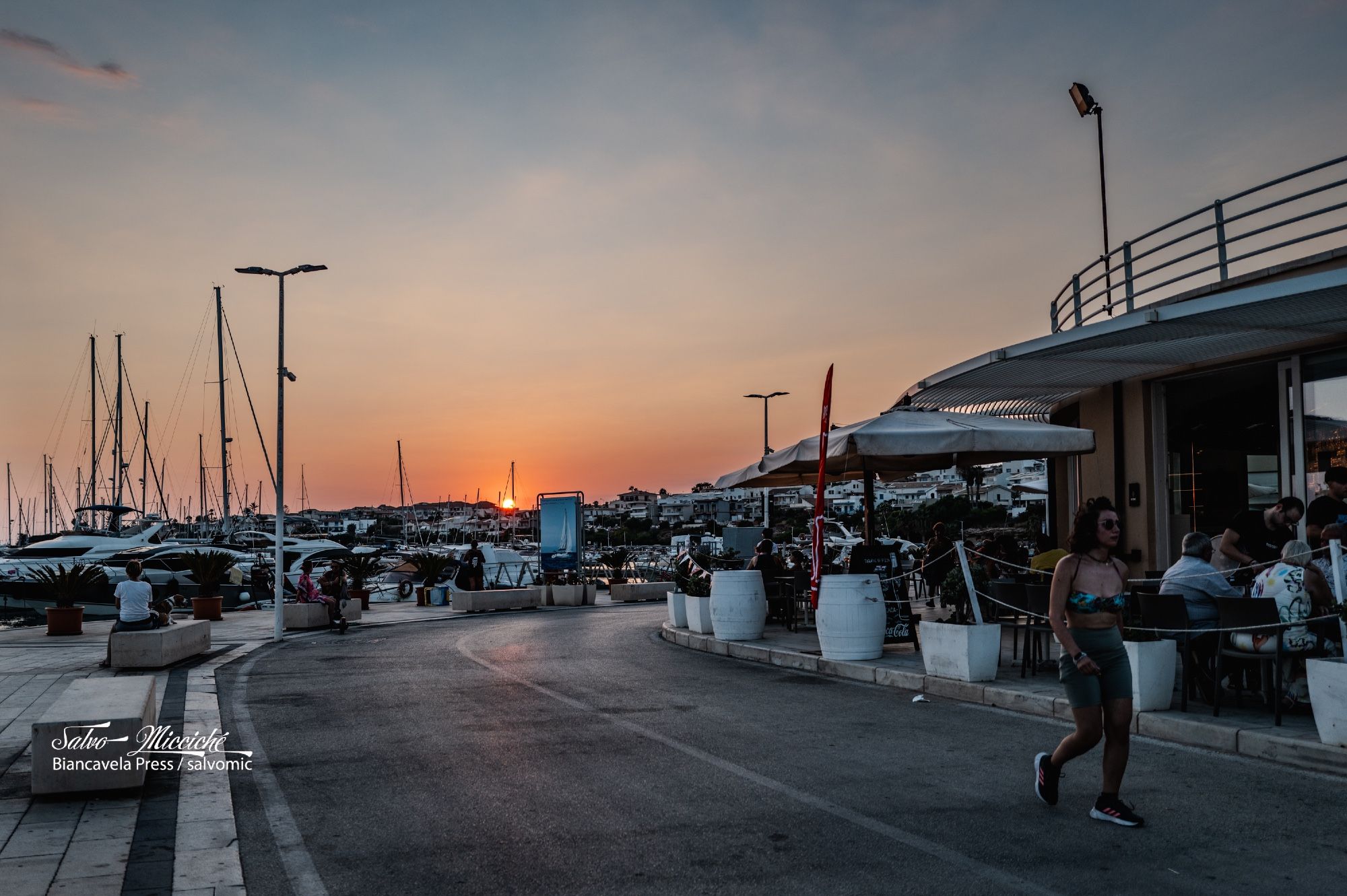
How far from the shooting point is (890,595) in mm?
14023

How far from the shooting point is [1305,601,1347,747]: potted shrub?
689 cm

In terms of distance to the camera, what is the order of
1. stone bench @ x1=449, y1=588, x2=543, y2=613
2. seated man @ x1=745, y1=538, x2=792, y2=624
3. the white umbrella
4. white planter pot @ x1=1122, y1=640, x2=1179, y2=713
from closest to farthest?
white planter pot @ x1=1122, y1=640, x2=1179, y2=713, the white umbrella, seated man @ x1=745, y1=538, x2=792, y2=624, stone bench @ x1=449, y1=588, x2=543, y2=613

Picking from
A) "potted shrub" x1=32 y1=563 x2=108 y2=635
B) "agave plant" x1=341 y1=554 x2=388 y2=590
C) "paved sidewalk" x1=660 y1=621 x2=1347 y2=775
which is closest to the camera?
"paved sidewalk" x1=660 y1=621 x2=1347 y2=775

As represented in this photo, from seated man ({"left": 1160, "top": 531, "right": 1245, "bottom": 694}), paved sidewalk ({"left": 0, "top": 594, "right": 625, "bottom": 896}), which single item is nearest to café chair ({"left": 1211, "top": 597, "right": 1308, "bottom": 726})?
seated man ({"left": 1160, "top": 531, "right": 1245, "bottom": 694})

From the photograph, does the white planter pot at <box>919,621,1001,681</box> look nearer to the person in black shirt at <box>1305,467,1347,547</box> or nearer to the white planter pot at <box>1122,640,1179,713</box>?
the white planter pot at <box>1122,640,1179,713</box>

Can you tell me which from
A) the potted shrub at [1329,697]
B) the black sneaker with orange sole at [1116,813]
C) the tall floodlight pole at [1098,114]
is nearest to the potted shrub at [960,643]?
the potted shrub at [1329,697]

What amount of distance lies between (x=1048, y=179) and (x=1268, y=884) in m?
15.2

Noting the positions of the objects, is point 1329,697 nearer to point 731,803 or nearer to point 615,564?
point 731,803

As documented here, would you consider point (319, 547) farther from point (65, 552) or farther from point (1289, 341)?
point (1289, 341)

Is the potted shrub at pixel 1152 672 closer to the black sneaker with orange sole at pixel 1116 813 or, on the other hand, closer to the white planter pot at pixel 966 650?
the white planter pot at pixel 966 650

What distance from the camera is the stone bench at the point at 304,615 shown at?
72.3ft

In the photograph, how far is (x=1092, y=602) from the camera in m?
5.73

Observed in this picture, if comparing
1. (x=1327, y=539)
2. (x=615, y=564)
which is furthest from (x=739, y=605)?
(x=615, y=564)

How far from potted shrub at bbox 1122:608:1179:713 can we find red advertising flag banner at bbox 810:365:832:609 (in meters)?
4.78
